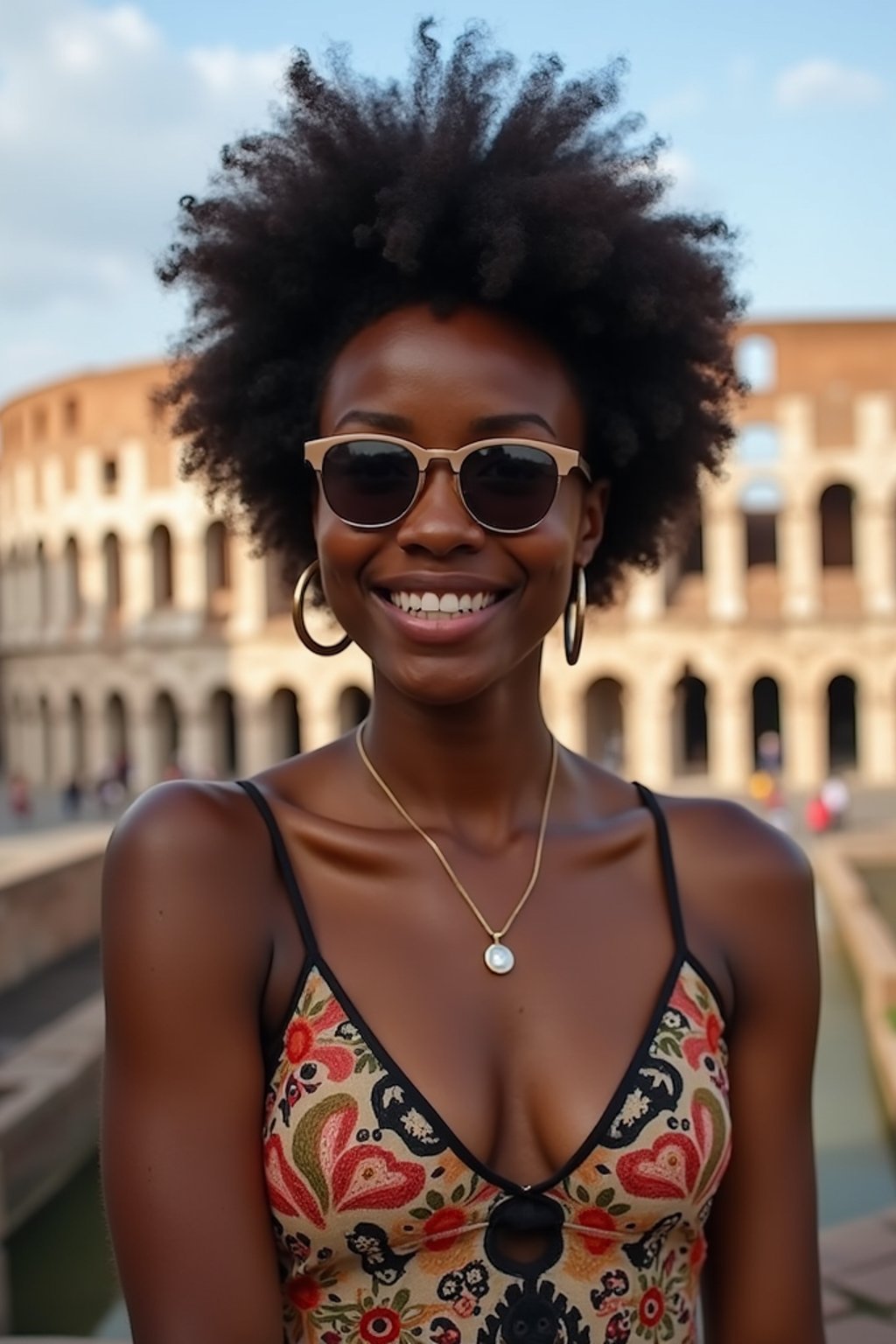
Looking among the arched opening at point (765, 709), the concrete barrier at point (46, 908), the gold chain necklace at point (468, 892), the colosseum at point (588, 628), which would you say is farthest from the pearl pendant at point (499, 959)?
the arched opening at point (765, 709)

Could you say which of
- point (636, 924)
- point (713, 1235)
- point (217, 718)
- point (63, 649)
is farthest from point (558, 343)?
point (63, 649)

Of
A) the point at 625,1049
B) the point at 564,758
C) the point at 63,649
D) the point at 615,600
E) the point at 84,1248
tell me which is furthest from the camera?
the point at 63,649

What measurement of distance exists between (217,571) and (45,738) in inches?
334

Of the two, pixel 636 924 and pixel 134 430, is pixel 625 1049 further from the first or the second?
pixel 134 430

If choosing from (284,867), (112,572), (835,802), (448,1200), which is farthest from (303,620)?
(112,572)

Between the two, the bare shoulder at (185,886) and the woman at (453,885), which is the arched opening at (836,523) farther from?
the bare shoulder at (185,886)

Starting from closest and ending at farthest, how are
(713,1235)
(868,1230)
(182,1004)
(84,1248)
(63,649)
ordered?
1. (182,1004)
2. (713,1235)
3. (868,1230)
4. (84,1248)
5. (63,649)

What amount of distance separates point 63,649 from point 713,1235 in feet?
118

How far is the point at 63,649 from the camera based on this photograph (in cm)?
3619

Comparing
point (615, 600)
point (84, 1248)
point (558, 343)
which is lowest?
point (84, 1248)

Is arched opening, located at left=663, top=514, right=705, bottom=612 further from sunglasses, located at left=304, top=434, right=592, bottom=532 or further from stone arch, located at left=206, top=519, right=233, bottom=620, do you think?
sunglasses, located at left=304, top=434, right=592, bottom=532

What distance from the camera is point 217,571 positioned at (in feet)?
111

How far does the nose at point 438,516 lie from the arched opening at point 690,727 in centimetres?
2889

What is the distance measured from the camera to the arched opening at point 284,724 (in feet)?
109
